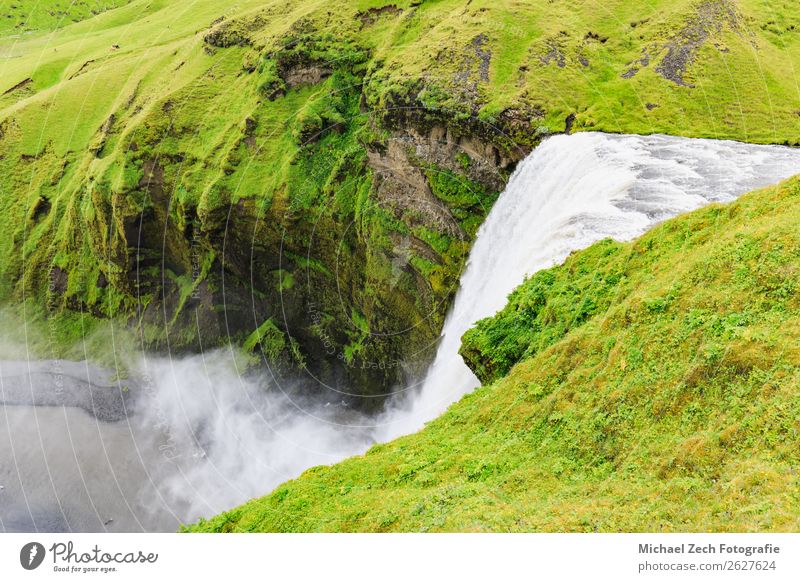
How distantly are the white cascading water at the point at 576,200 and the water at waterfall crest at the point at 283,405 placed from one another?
0.09m

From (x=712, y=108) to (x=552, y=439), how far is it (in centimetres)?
2685

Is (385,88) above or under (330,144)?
above

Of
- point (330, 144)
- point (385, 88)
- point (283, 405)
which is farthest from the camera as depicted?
point (283, 405)

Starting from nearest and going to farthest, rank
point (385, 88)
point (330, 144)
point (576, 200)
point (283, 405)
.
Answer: point (576, 200) < point (385, 88) < point (330, 144) < point (283, 405)

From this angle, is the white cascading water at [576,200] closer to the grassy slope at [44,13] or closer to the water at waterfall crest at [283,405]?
the water at waterfall crest at [283,405]

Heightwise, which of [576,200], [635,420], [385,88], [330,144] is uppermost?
[385,88]

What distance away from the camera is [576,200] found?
1021 inches

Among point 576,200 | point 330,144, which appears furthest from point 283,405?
point 576,200

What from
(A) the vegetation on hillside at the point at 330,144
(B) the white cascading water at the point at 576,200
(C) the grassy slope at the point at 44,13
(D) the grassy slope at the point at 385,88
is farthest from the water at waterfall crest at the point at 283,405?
(C) the grassy slope at the point at 44,13

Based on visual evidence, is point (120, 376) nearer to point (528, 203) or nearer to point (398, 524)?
point (528, 203)

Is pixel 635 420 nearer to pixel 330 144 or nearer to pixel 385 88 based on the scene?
pixel 385 88

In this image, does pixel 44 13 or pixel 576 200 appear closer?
pixel 576 200

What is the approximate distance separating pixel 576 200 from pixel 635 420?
51.4 ft

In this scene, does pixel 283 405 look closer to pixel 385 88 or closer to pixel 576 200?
pixel 385 88
